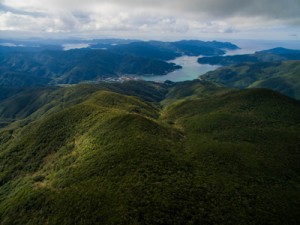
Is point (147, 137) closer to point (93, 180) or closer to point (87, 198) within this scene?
point (93, 180)

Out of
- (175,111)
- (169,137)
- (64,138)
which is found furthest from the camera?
(175,111)

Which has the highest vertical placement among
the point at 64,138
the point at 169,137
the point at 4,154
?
the point at 169,137

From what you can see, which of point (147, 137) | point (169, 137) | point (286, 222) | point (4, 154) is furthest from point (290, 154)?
point (4, 154)

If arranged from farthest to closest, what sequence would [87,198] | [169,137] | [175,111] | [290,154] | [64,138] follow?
[175,111] → [64,138] → [169,137] → [290,154] → [87,198]

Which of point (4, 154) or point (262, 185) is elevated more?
point (262, 185)

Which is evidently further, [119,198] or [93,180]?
[93,180]

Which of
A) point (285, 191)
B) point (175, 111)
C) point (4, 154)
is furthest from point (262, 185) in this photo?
point (4, 154)

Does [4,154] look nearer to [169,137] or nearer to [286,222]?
[169,137]
